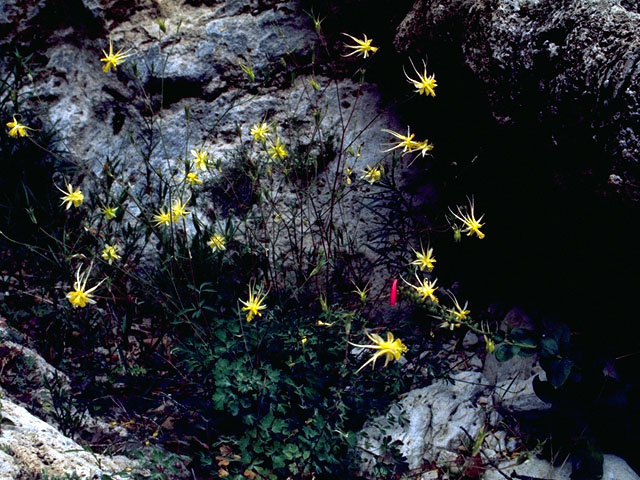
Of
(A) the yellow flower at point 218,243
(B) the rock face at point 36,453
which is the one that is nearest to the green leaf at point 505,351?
(A) the yellow flower at point 218,243

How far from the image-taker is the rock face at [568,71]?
78.9 inches

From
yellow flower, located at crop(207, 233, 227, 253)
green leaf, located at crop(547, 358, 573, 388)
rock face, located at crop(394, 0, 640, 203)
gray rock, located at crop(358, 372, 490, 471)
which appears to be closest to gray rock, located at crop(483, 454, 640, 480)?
gray rock, located at crop(358, 372, 490, 471)

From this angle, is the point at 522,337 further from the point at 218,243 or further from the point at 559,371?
the point at 218,243

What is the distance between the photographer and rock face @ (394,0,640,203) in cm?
200

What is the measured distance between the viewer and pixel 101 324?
3.21m

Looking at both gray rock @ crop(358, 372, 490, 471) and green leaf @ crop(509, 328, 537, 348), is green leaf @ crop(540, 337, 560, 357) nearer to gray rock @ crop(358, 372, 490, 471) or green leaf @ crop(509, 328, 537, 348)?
green leaf @ crop(509, 328, 537, 348)

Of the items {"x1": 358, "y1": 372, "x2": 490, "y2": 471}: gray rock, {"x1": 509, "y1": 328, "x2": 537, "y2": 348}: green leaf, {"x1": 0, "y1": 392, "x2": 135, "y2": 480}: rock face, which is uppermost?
{"x1": 509, "y1": 328, "x2": 537, "y2": 348}: green leaf

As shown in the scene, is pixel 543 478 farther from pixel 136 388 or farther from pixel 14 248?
pixel 14 248

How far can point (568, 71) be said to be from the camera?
218cm

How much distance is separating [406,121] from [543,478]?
1933 millimetres

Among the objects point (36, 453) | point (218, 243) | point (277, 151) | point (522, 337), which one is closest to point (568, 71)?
point (522, 337)

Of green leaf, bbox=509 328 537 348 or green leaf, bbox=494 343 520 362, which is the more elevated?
green leaf, bbox=509 328 537 348

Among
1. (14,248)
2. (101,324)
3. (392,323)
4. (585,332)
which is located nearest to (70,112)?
(14,248)

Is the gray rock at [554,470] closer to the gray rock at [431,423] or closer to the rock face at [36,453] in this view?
the gray rock at [431,423]
